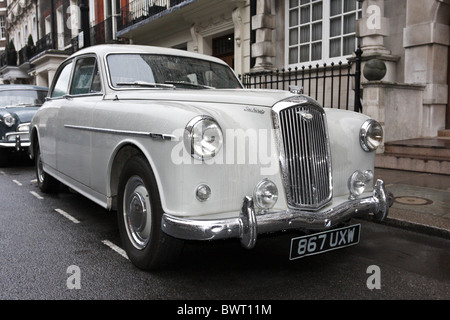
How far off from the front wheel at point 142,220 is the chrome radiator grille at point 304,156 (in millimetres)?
922

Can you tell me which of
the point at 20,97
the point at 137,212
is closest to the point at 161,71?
the point at 137,212

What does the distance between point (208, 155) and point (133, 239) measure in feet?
3.58

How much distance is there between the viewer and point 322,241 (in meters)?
3.05

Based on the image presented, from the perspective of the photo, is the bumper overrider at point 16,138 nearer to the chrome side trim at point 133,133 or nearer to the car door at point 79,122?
the car door at point 79,122

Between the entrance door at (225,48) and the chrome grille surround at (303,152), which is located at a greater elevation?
the entrance door at (225,48)

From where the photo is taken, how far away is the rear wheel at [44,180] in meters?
6.21

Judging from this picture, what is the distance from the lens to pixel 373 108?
763cm

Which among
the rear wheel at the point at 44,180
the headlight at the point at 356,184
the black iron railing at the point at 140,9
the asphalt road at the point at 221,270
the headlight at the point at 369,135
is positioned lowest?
the asphalt road at the point at 221,270

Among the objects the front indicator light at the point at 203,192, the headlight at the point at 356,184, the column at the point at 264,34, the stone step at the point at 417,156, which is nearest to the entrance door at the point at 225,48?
the column at the point at 264,34

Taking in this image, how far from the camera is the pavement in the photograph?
14.4 feet

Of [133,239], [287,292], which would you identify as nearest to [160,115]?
[133,239]
